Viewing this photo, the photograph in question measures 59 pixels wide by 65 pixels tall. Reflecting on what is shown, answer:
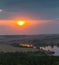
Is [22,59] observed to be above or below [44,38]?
below

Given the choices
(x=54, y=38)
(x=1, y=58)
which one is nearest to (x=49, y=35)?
(x=54, y=38)

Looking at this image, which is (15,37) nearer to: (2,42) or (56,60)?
(2,42)

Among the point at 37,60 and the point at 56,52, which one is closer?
the point at 37,60

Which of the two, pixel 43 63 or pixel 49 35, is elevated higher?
pixel 49 35

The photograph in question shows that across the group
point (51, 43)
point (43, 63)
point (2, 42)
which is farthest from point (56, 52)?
point (2, 42)

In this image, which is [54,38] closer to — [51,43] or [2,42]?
[51,43]

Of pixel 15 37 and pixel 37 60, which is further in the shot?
pixel 15 37
